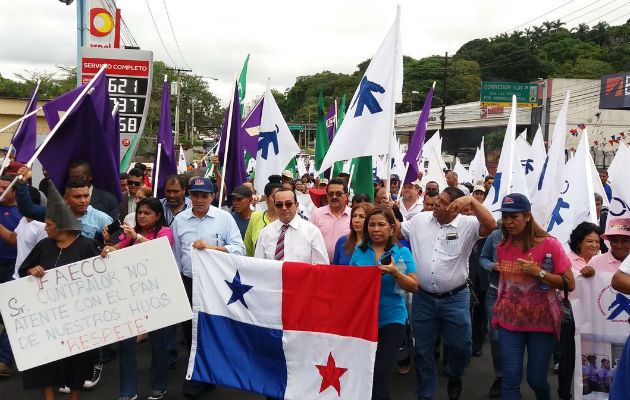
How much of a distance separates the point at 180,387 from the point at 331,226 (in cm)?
208

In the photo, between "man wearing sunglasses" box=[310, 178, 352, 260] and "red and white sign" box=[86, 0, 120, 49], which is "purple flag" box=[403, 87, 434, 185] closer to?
"man wearing sunglasses" box=[310, 178, 352, 260]

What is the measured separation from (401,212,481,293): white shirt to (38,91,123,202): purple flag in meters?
2.99

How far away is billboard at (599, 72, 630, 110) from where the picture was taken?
3325 centimetres

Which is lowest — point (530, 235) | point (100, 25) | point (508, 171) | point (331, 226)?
point (331, 226)

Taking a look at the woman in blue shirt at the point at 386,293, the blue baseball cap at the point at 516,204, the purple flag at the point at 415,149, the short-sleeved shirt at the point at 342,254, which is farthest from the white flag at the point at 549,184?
the woman in blue shirt at the point at 386,293

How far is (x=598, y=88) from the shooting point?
4366 centimetres

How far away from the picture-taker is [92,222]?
5289 millimetres

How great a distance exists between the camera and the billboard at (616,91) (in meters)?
33.2

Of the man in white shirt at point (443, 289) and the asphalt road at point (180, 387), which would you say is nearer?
the man in white shirt at point (443, 289)

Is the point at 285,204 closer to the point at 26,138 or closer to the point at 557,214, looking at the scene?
the point at 557,214

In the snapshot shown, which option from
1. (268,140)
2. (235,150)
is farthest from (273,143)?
(235,150)

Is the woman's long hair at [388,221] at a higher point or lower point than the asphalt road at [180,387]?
higher

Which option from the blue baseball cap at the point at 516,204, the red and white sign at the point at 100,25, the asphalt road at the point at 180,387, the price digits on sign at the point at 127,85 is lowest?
the asphalt road at the point at 180,387

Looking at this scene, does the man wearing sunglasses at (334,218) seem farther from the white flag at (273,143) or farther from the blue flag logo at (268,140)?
the blue flag logo at (268,140)
